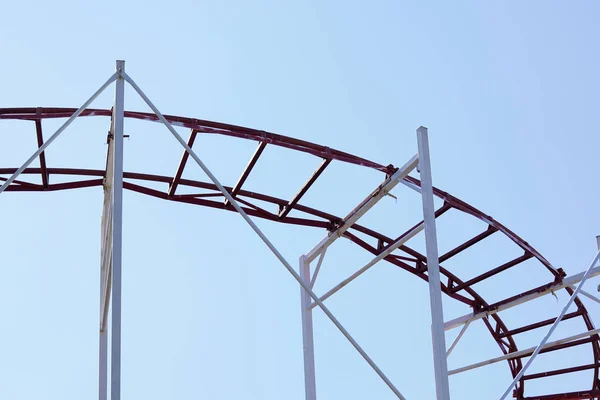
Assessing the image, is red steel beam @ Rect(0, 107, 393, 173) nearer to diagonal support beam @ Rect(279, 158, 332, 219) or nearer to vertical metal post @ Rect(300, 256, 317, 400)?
diagonal support beam @ Rect(279, 158, 332, 219)

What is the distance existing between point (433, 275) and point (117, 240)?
4.64 meters

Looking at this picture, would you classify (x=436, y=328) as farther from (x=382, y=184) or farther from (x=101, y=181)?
(x=101, y=181)

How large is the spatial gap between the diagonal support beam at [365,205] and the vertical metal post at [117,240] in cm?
474

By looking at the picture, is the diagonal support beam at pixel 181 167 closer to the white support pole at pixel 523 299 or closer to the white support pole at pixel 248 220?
the white support pole at pixel 248 220

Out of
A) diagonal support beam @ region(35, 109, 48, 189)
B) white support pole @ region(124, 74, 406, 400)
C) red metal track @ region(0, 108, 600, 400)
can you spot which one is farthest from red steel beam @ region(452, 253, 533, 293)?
diagonal support beam @ region(35, 109, 48, 189)

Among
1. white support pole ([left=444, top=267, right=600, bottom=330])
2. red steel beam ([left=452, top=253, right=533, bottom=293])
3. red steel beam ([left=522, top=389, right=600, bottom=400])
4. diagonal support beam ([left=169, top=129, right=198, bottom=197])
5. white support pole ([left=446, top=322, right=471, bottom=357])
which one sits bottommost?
red steel beam ([left=522, top=389, right=600, bottom=400])

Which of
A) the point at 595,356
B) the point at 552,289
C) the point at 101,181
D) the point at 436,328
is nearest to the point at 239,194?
the point at 101,181

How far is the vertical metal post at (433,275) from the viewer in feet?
44.0

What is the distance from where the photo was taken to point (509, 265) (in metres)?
18.7

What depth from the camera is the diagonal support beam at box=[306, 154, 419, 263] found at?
15.5m

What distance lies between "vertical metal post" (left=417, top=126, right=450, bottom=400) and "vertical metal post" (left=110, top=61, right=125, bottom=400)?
4.55 meters

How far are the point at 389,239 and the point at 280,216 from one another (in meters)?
2.21

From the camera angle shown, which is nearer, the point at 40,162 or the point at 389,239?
the point at 40,162

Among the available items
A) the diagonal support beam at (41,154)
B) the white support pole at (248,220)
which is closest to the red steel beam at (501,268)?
the white support pole at (248,220)
